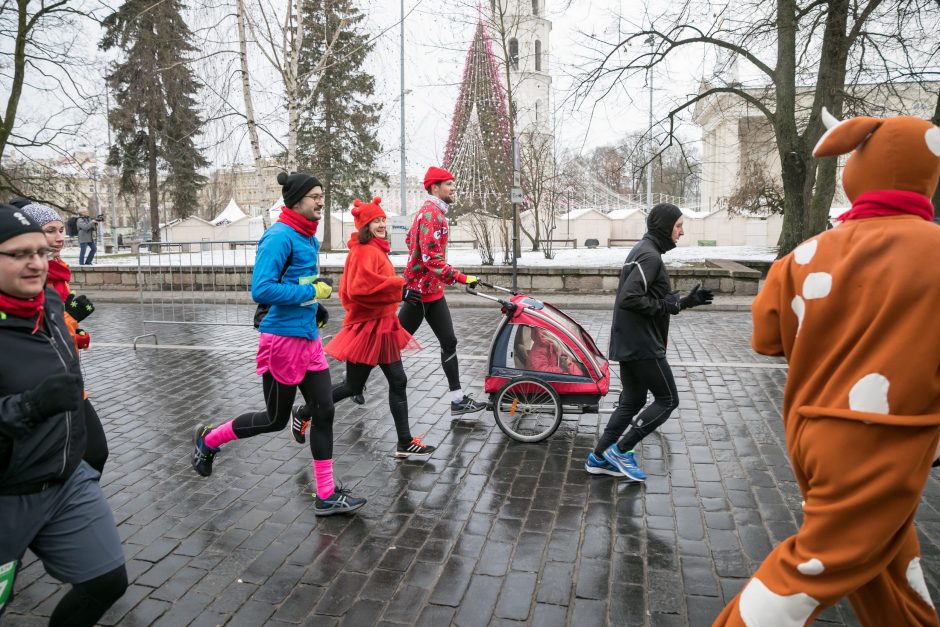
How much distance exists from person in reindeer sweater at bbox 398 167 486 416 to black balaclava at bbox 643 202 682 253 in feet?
5.42

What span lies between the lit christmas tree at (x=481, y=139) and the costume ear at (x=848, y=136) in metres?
16.7

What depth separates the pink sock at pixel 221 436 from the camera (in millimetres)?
4621

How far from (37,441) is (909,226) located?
2.78m

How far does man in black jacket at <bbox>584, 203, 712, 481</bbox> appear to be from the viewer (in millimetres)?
4281

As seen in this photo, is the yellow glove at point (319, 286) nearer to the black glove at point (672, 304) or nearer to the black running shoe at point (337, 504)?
the black running shoe at point (337, 504)

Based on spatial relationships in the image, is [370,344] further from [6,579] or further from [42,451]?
[6,579]

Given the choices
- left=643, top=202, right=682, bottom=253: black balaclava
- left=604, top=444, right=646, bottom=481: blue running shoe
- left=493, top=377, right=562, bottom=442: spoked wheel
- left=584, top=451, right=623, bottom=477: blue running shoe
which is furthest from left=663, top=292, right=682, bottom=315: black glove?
left=493, top=377, right=562, bottom=442: spoked wheel

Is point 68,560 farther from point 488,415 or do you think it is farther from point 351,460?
point 488,415

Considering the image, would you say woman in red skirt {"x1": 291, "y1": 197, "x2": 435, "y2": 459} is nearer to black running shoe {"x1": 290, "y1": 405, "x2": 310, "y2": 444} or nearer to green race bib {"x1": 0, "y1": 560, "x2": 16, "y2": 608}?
black running shoe {"x1": 290, "y1": 405, "x2": 310, "y2": 444}

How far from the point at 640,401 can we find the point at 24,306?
3.52 metres

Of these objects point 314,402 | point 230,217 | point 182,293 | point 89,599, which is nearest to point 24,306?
point 89,599

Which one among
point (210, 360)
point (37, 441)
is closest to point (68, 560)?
point (37, 441)

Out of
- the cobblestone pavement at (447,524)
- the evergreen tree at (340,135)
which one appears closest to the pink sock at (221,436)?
the cobblestone pavement at (447,524)

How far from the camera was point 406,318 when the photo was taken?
613 cm
